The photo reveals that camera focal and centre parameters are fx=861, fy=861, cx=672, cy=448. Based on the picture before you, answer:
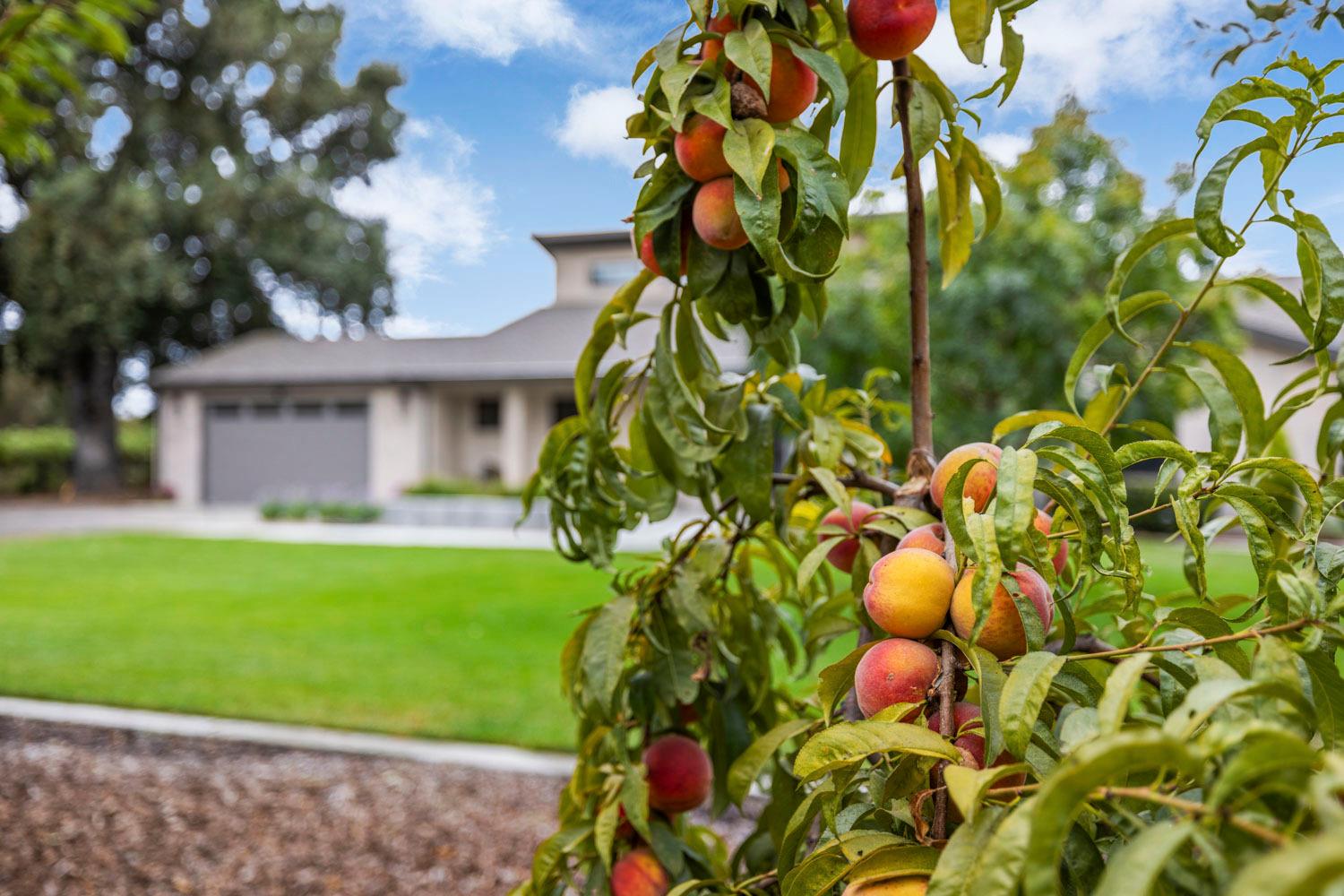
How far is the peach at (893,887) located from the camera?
1.60 ft

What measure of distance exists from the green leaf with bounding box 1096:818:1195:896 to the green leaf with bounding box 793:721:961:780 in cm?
15

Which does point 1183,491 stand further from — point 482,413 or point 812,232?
point 482,413

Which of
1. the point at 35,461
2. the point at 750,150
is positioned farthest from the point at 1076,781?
→ the point at 35,461

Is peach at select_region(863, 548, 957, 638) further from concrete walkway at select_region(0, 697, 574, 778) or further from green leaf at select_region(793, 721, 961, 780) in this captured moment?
concrete walkway at select_region(0, 697, 574, 778)

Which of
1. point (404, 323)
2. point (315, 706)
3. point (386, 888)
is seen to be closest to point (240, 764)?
point (315, 706)

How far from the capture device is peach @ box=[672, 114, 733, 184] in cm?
70

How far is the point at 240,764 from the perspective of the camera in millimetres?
2730

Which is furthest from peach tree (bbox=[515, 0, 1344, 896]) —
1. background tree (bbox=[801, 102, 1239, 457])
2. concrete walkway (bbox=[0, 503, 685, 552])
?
concrete walkway (bbox=[0, 503, 685, 552])

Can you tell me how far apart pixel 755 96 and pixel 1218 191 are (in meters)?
0.35

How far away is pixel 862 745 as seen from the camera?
51cm

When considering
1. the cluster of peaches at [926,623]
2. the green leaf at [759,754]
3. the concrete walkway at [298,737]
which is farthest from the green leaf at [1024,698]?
the concrete walkway at [298,737]

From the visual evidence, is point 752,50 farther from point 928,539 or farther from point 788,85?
point 928,539

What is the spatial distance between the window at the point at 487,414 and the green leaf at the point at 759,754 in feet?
51.7

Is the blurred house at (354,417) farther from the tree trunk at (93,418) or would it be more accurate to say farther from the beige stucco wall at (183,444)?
the tree trunk at (93,418)
